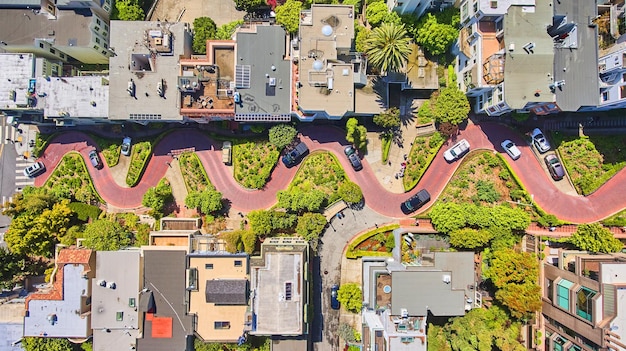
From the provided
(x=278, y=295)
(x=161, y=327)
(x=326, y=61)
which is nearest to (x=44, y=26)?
(x=326, y=61)

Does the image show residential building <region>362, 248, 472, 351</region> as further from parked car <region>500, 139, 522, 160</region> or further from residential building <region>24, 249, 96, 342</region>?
residential building <region>24, 249, 96, 342</region>

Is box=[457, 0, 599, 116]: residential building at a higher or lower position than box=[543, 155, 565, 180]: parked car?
higher

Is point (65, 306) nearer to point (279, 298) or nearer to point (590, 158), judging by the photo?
point (279, 298)

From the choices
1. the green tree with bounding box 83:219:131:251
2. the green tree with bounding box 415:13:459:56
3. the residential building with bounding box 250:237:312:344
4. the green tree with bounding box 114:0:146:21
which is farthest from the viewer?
the green tree with bounding box 114:0:146:21

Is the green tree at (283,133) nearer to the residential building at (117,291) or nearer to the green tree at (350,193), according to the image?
the green tree at (350,193)

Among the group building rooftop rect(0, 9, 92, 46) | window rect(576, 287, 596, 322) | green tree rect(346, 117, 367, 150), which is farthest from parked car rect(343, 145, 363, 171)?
building rooftop rect(0, 9, 92, 46)

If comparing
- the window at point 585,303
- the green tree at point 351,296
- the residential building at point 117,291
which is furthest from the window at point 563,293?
the residential building at point 117,291

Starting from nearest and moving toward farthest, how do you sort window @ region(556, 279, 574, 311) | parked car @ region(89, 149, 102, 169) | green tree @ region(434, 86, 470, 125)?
window @ region(556, 279, 574, 311), green tree @ region(434, 86, 470, 125), parked car @ region(89, 149, 102, 169)

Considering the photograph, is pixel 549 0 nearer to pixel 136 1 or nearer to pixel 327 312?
pixel 327 312
